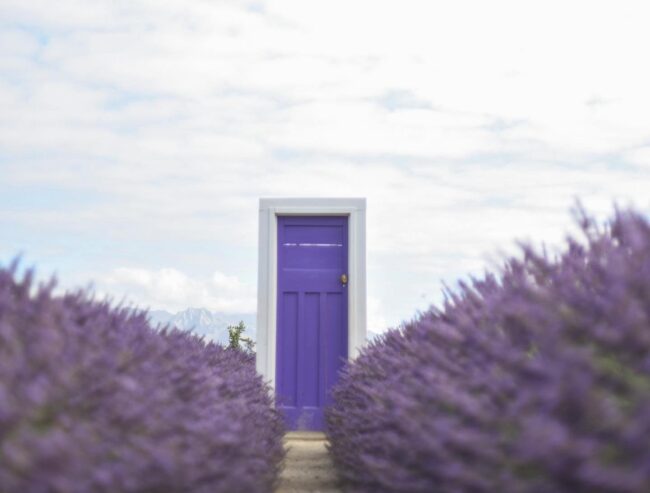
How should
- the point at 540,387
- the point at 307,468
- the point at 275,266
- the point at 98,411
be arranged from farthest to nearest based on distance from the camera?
the point at 275,266 → the point at 307,468 → the point at 98,411 → the point at 540,387

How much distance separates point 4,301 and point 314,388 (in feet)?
21.3

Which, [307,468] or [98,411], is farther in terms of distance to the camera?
[307,468]

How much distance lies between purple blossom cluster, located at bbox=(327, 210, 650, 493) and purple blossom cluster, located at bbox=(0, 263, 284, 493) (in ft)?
2.76

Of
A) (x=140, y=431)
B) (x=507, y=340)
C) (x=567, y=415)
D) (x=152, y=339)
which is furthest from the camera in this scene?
(x=152, y=339)

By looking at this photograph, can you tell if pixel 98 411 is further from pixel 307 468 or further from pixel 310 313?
pixel 310 313

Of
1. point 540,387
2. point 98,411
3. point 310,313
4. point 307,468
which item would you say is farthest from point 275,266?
point 540,387

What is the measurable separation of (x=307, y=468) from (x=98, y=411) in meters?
4.80

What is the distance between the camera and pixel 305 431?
9.73m

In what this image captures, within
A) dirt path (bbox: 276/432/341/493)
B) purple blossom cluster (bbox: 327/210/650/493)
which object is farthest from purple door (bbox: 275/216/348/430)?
purple blossom cluster (bbox: 327/210/650/493)

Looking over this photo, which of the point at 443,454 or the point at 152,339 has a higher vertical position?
the point at 152,339

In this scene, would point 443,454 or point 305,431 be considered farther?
point 305,431

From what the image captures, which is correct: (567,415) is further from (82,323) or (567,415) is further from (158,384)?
(82,323)

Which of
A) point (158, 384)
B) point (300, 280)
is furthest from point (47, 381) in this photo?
point (300, 280)

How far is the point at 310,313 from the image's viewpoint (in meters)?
→ 9.89
